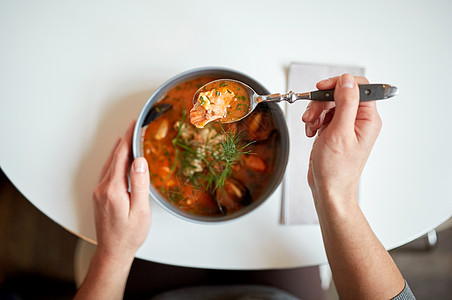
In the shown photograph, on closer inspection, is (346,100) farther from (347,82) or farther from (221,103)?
(221,103)

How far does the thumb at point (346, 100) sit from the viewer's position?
2.03ft

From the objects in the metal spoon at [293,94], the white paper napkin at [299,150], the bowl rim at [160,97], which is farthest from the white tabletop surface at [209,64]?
the metal spoon at [293,94]

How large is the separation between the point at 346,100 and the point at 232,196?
341 mm

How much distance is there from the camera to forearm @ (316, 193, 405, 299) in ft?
2.52

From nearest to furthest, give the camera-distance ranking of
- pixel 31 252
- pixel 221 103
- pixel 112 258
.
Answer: pixel 221 103
pixel 112 258
pixel 31 252

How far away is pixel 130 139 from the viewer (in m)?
0.82

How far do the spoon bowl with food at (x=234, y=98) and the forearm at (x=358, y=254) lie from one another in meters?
0.25

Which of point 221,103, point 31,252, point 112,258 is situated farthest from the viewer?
point 31,252

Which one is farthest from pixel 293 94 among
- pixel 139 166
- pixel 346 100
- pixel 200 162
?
pixel 139 166

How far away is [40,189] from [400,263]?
1678mm

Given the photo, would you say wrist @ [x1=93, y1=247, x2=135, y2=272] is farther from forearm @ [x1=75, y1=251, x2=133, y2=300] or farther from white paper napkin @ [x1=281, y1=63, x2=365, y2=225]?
white paper napkin @ [x1=281, y1=63, x2=365, y2=225]

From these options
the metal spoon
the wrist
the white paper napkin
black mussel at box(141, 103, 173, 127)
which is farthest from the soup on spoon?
the wrist

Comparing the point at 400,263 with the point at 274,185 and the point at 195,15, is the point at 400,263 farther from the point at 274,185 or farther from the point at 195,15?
the point at 195,15

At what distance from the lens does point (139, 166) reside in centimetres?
77
